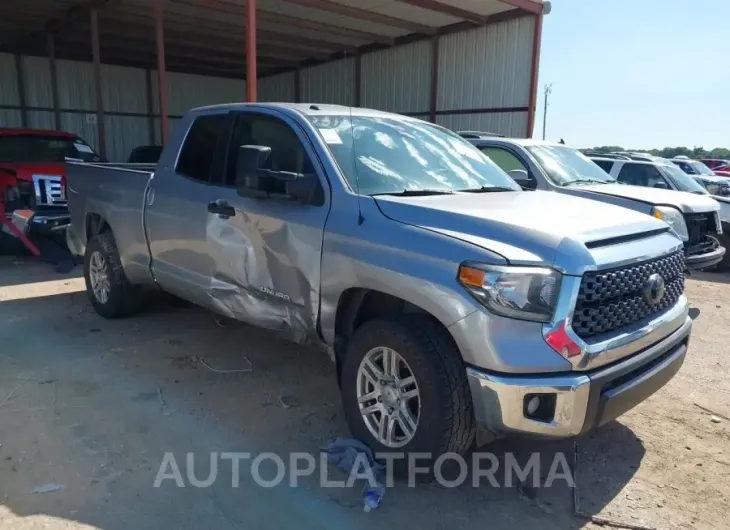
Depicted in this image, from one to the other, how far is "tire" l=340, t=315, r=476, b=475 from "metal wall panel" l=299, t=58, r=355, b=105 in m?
15.6

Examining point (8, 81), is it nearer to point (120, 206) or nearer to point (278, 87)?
point (278, 87)

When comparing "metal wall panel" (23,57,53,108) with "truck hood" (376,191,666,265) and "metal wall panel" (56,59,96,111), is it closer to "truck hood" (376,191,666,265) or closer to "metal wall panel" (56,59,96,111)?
"metal wall panel" (56,59,96,111)

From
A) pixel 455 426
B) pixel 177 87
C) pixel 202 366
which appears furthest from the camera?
pixel 177 87

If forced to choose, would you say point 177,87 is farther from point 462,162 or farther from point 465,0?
point 462,162

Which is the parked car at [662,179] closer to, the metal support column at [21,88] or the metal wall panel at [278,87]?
the metal wall panel at [278,87]

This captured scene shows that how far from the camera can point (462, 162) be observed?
4.07m

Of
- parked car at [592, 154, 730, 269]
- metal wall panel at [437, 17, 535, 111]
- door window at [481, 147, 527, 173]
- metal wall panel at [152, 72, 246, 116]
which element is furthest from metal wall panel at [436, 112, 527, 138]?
metal wall panel at [152, 72, 246, 116]

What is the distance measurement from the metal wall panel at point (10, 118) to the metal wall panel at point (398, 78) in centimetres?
1179

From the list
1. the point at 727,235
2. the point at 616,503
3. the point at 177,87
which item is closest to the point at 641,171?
the point at 727,235

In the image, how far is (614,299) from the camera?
2742 millimetres

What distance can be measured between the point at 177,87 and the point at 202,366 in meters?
20.8

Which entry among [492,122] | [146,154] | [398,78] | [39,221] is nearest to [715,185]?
[492,122]

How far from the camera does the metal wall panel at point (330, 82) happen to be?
17.7 meters

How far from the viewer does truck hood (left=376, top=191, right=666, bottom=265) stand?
2602 mm
